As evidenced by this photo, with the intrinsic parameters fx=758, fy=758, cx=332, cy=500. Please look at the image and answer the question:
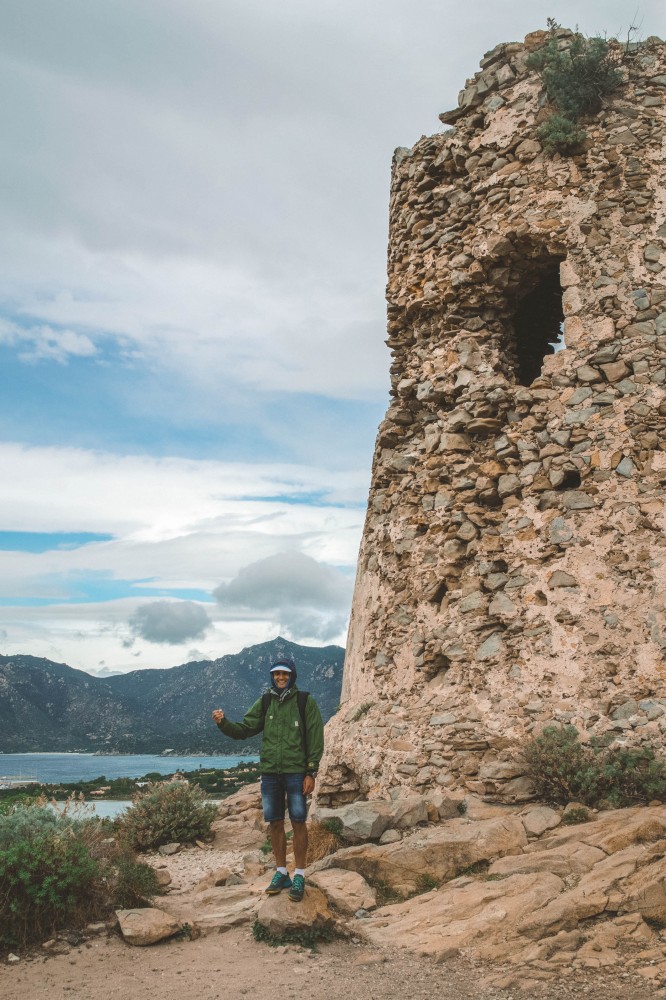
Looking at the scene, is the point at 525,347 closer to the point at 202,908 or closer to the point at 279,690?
the point at 279,690

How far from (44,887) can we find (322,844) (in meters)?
2.68

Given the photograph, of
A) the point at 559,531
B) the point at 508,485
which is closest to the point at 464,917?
the point at 559,531

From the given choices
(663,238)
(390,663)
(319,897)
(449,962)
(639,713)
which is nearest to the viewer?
(449,962)

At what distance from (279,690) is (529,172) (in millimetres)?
6770

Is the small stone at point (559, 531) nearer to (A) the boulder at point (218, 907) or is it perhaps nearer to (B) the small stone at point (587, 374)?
(B) the small stone at point (587, 374)

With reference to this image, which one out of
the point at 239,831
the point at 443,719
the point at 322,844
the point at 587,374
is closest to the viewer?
the point at 322,844

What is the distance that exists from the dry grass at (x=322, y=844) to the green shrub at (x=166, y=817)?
3.87m

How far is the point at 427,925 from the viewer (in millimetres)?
5367

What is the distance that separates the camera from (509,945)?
4.90 meters

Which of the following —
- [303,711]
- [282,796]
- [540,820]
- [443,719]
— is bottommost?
[540,820]

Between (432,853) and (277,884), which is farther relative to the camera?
(432,853)

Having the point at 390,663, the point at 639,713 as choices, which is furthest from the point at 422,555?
the point at 639,713

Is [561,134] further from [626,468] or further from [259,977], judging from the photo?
[259,977]

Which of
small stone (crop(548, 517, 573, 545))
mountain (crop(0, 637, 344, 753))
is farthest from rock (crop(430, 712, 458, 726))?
mountain (crop(0, 637, 344, 753))
